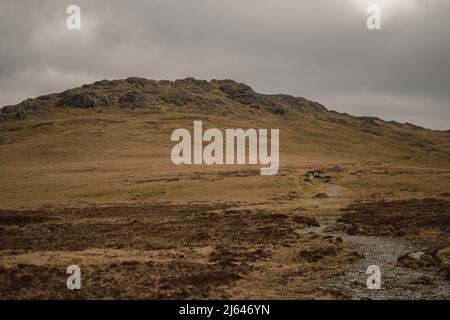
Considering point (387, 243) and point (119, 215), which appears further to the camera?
point (119, 215)

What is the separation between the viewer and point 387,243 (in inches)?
1425

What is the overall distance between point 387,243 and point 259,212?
2215cm

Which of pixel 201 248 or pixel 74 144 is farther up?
pixel 74 144

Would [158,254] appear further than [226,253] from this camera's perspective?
No

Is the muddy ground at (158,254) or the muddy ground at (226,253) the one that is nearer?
the muddy ground at (226,253)

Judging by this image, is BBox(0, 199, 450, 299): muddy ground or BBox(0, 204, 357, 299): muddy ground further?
BBox(0, 204, 357, 299): muddy ground

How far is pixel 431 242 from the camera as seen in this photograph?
35.0 m
